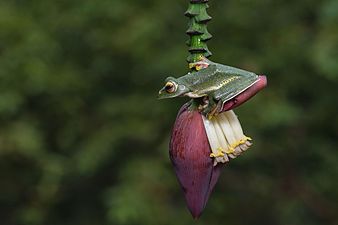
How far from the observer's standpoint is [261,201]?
4.09m

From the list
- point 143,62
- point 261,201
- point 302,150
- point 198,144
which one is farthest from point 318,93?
point 198,144

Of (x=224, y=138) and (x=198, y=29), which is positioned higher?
(x=198, y=29)

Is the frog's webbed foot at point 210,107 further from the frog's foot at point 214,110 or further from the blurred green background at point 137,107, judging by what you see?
the blurred green background at point 137,107

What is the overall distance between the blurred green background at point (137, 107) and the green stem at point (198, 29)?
2.45 metres

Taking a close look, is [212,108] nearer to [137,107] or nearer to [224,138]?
[224,138]

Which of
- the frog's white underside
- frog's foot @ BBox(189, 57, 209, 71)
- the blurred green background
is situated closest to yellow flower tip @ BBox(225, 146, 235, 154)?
the frog's white underside

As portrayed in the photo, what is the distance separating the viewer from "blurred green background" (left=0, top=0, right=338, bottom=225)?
147 inches

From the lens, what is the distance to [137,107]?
379 cm

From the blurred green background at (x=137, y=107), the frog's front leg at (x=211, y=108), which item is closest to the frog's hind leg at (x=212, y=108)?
the frog's front leg at (x=211, y=108)

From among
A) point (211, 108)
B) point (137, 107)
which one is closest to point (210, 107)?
point (211, 108)

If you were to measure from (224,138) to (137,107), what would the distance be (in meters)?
2.69

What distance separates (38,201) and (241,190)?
0.96 meters

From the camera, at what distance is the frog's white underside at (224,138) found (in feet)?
3.61

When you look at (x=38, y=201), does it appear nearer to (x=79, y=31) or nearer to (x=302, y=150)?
(x=79, y=31)
